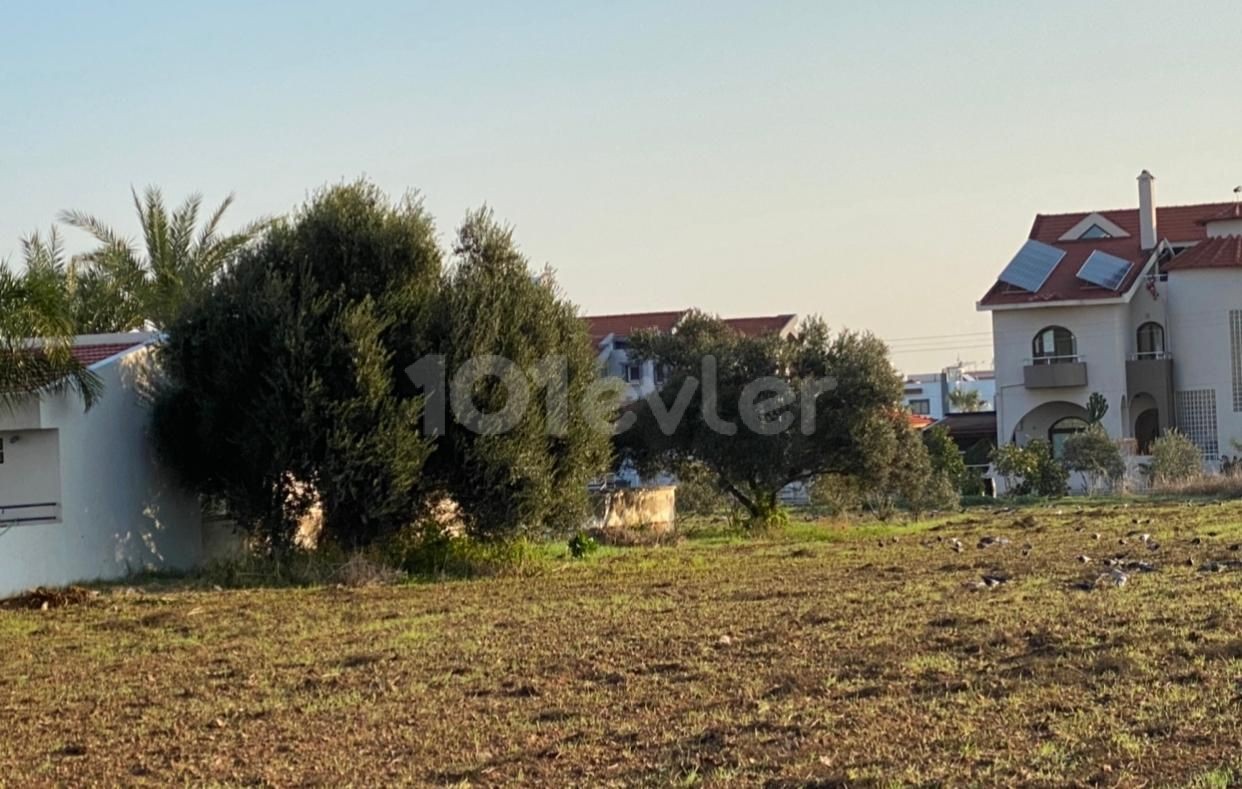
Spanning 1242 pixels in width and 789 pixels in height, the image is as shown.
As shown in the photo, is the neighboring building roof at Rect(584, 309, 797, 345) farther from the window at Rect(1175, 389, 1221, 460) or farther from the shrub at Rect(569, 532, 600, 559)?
the shrub at Rect(569, 532, 600, 559)

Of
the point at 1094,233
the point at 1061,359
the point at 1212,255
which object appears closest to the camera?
the point at 1212,255

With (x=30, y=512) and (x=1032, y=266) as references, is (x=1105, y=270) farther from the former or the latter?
(x=30, y=512)

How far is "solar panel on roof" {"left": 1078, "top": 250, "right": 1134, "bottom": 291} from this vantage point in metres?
59.9

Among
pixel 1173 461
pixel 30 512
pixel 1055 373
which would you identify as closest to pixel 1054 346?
pixel 1055 373

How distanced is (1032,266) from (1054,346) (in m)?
3.64

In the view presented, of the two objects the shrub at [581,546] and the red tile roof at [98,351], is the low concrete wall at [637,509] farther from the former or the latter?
the red tile roof at [98,351]

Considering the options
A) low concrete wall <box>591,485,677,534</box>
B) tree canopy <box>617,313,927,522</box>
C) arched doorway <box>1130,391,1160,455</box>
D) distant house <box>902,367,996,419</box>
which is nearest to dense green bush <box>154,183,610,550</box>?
low concrete wall <box>591,485,677,534</box>

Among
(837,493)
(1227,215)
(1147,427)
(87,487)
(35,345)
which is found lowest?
(837,493)

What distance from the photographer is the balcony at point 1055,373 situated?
196 feet

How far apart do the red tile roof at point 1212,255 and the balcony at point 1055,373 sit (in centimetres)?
516

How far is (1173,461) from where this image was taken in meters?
47.7

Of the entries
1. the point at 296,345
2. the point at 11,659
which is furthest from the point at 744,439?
the point at 11,659

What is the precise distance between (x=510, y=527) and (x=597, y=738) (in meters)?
14.1

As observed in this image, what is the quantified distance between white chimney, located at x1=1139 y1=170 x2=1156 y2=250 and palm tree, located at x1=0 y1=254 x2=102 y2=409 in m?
48.3
